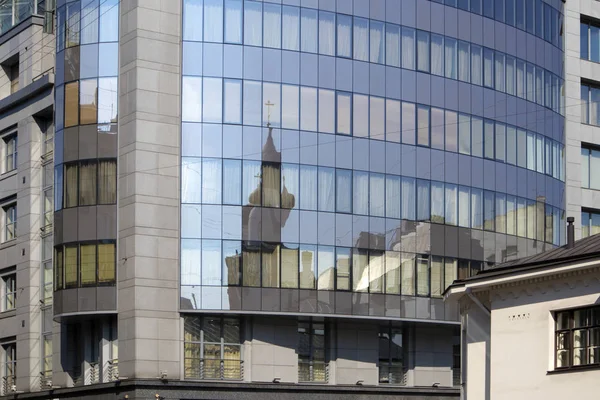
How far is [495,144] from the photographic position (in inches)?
2351

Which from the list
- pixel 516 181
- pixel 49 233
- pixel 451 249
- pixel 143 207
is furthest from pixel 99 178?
pixel 516 181

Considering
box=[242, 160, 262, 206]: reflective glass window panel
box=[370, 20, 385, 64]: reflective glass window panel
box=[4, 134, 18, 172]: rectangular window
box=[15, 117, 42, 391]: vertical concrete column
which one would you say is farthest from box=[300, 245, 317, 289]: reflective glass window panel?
box=[4, 134, 18, 172]: rectangular window

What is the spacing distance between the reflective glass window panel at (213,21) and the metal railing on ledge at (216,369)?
13.6 metres

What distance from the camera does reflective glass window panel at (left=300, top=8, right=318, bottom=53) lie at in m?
54.8

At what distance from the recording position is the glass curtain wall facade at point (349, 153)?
52906 mm

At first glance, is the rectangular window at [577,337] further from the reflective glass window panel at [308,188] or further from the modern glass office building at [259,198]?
the reflective glass window panel at [308,188]

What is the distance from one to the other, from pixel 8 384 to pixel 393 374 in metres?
18.9

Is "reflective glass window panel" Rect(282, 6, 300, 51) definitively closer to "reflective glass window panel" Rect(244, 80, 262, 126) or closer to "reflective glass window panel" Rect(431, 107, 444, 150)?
"reflective glass window panel" Rect(244, 80, 262, 126)

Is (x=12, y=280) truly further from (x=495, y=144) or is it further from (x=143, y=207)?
(x=495, y=144)

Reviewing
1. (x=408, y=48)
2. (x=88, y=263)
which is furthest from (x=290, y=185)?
(x=88, y=263)

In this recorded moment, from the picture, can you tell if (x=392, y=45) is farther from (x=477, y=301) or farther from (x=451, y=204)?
(x=477, y=301)

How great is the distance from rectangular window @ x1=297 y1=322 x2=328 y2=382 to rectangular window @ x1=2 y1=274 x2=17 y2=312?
15838 millimetres

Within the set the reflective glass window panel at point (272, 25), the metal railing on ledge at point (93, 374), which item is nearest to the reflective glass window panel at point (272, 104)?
the reflective glass window panel at point (272, 25)

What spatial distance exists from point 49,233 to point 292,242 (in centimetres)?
1260
